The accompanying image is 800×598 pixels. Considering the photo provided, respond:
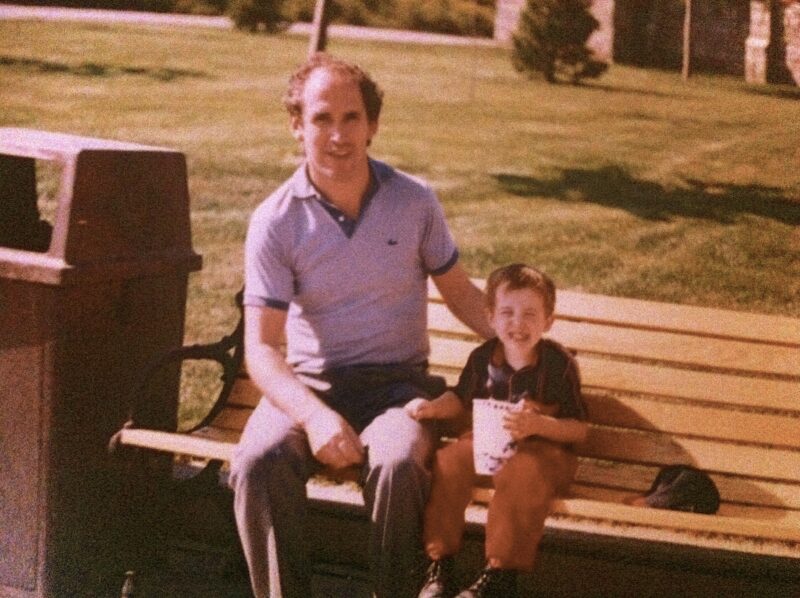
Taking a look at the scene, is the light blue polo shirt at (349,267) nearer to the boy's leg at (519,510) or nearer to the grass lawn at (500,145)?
the boy's leg at (519,510)

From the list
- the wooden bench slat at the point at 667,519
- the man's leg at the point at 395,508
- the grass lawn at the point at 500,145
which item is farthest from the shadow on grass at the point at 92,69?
the wooden bench slat at the point at 667,519

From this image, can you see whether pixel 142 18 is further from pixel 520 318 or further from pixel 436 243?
pixel 520 318

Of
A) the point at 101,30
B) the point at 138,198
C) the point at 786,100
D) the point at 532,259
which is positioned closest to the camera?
the point at 138,198

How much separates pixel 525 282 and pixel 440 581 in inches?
31.7

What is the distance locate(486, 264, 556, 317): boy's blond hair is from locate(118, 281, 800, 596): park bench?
1.73 ft

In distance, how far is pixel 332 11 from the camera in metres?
5.55

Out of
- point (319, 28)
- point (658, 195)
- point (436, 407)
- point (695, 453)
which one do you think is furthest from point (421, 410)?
point (319, 28)

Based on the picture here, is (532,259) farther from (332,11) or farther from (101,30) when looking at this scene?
(101,30)

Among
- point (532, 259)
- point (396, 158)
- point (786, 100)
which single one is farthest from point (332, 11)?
point (786, 100)

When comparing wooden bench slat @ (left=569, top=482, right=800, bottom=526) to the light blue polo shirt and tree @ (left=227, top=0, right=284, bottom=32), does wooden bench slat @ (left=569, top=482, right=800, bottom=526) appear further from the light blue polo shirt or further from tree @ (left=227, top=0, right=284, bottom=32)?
tree @ (left=227, top=0, right=284, bottom=32)

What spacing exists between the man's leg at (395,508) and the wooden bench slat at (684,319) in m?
0.96

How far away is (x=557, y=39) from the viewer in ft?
16.1

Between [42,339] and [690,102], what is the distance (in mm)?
2610

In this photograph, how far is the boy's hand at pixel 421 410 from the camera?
10.9 feet
